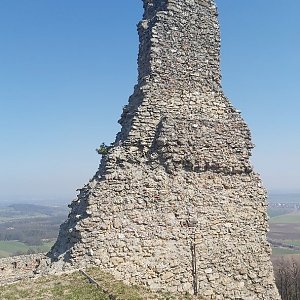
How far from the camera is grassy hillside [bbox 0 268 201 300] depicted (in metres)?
9.16

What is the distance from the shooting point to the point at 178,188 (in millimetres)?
12141

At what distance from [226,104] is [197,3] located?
141 inches

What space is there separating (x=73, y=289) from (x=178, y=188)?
434 cm

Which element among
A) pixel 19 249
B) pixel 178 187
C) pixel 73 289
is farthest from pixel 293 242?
pixel 73 289

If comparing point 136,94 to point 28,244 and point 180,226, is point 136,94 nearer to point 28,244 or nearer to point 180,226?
point 180,226

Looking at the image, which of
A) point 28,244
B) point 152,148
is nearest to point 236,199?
point 152,148

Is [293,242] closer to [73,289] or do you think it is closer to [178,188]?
[178,188]

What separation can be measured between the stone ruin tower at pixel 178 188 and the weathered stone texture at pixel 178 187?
0.03 metres

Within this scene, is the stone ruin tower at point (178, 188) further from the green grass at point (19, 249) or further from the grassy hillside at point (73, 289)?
the green grass at point (19, 249)

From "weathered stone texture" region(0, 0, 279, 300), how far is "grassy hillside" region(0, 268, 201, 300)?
23.4 inches

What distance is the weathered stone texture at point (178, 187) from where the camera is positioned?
36.7ft

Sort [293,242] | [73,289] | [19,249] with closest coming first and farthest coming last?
1. [73,289]
2. [19,249]
3. [293,242]

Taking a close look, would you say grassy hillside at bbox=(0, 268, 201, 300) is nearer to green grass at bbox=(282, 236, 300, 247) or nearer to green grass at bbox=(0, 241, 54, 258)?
green grass at bbox=(0, 241, 54, 258)

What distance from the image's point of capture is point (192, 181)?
12.4 meters
